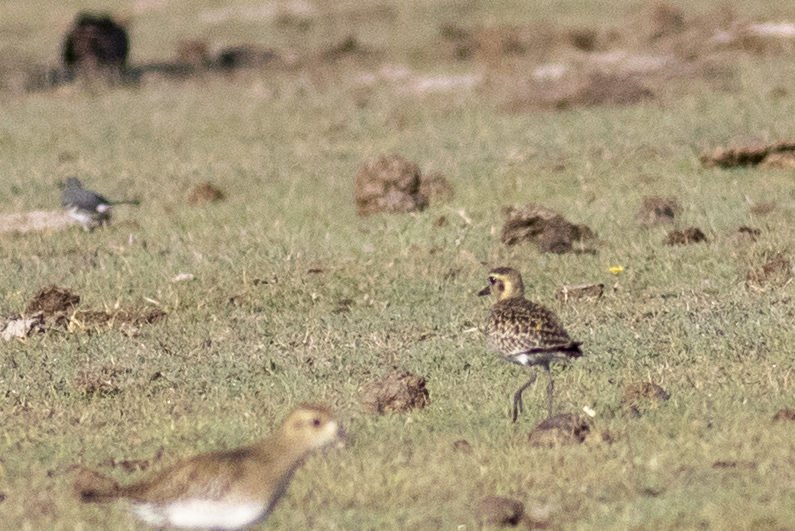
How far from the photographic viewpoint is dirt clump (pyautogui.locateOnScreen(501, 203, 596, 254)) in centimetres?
1237

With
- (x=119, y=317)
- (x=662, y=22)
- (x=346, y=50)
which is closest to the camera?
(x=119, y=317)

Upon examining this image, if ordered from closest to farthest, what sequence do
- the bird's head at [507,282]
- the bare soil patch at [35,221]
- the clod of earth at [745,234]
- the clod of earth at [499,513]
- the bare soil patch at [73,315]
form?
the clod of earth at [499,513] < the bird's head at [507,282] < the bare soil patch at [73,315] < the clod of earth at [745,234] < the bare soil patch at [35,221]

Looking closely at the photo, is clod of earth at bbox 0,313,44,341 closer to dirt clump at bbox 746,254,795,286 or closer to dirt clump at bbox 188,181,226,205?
dirt clump at bbox 188,181,226,205

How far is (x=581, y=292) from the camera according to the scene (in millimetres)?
10938

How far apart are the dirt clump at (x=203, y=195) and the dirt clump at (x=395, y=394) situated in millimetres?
7913

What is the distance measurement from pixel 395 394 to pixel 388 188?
6.51 m

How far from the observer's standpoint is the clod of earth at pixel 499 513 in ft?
19.5

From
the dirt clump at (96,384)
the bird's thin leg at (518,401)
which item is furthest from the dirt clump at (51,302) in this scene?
the bird's thin leg at (518,401)

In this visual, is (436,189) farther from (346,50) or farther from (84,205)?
(346,50)

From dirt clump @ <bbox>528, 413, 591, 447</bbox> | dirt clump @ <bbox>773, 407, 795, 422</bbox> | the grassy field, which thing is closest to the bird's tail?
the grassy field

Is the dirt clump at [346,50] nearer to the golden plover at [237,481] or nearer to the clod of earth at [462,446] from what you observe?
the clod of earth at [462,446]

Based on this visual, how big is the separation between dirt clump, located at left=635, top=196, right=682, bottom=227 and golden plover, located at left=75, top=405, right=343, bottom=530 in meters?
8.01

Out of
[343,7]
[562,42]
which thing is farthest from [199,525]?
[343,7]

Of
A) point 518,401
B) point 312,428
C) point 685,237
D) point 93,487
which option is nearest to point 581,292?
point 685,237
